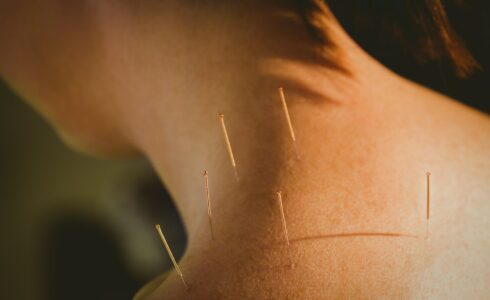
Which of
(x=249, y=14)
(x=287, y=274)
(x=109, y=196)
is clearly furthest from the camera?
(x=109, y=196)

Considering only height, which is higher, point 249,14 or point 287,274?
point 249,14

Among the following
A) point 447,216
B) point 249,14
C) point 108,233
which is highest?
point 249,14

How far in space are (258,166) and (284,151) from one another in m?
0.03

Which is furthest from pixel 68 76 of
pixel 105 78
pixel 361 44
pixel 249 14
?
pixel 361 44

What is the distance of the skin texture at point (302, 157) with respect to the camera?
1.62 ft

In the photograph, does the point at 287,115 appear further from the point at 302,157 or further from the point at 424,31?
the point at 424,31

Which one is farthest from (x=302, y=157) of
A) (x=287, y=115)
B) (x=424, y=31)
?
(x=424, y=31)

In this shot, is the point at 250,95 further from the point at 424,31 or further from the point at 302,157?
the point at 424,31

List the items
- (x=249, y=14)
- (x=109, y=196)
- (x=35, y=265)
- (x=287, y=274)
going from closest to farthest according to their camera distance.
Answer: (x=287, y=274)
(x=249, y=14)
(x=35, y=265)
(x=109, y=196)

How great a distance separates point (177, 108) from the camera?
0.66 meters

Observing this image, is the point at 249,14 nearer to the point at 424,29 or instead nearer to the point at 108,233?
the point at 424,29

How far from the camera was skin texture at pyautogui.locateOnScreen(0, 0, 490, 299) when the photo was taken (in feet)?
1.62

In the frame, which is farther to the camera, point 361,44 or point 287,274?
point 361,44

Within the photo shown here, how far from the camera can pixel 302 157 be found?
541 millimetres
